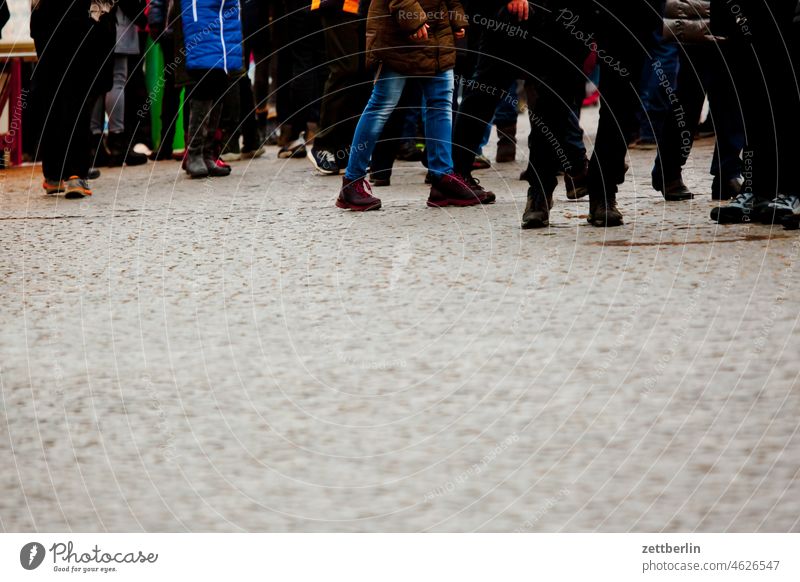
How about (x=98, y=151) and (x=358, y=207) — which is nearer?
(x=358, y=207)

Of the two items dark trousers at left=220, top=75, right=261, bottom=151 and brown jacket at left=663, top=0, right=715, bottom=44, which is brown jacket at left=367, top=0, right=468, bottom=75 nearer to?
brown jacket at left=663, top=0, right=715, bottom=44

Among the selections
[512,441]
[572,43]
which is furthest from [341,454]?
[572,43]

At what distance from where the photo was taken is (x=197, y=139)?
9258 mm

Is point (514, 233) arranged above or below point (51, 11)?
below

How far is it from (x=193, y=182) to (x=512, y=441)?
610 centimetres

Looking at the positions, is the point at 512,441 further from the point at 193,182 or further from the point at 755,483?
the point at 193,182

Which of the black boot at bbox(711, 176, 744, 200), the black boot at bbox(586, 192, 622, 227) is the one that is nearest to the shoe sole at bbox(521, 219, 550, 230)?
the black boot at bbox(586, 192, 622, 227)

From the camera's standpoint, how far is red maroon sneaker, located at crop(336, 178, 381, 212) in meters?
7.01

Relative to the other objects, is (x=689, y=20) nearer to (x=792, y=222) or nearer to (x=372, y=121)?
(x=792, y=222)

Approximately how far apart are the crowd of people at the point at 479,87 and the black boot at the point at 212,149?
0.02m

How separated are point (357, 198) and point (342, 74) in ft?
5.78

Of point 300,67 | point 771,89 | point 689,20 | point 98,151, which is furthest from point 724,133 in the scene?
point 98,151

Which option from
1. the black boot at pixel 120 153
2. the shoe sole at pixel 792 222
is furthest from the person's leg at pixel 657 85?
the black boot at pixel 120 153

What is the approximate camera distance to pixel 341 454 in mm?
3148
